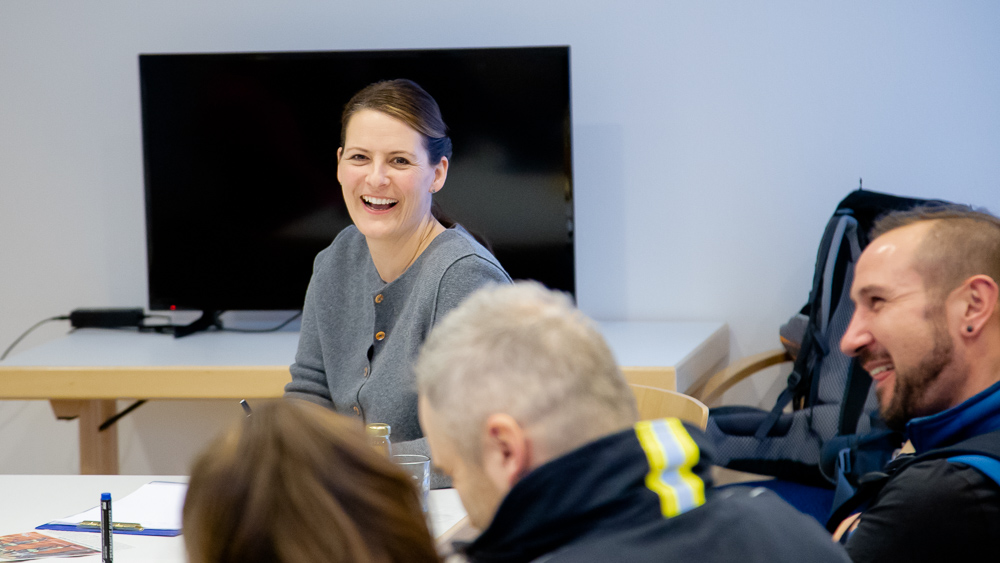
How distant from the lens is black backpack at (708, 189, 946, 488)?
259 centimetres

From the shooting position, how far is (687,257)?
3348 millimetres

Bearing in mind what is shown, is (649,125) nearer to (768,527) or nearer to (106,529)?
(106,529)

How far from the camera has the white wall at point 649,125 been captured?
3170 mm

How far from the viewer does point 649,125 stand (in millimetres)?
3307

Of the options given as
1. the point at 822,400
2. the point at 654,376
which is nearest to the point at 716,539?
the point at 654,376

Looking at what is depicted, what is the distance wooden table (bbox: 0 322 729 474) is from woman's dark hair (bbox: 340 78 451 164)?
909mm

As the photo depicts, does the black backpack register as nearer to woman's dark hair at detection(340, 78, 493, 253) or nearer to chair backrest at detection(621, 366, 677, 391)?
chair backrest at detection(621, 366, 677, 391)

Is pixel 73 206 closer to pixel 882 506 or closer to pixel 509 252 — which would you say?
pixel 509 252

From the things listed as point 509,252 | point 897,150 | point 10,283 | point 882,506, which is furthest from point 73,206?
point 882,506

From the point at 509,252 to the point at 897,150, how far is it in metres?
1.31

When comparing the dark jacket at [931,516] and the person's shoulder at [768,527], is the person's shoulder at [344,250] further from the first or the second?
the person's shoulder at [768,527]

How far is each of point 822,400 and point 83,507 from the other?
1933 mm

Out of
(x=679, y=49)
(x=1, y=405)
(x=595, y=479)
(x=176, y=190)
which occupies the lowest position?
(x=1, y=405)

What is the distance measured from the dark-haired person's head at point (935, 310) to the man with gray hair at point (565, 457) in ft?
2.10
